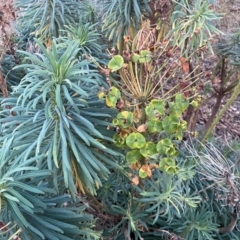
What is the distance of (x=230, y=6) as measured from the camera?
11.5ft

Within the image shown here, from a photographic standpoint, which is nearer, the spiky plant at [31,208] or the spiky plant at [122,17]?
the spiky plant at [31,208]

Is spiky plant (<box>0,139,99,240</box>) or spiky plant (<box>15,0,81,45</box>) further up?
spiky plant (<box>15,0,81,45</box>)

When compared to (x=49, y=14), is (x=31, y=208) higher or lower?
lower

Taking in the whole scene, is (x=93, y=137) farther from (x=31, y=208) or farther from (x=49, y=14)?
(x=49, y=14)

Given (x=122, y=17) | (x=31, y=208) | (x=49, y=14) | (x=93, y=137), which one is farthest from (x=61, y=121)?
(x=49, y=14)

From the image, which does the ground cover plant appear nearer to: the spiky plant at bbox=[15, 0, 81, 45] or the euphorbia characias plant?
the euphorbia characias plant

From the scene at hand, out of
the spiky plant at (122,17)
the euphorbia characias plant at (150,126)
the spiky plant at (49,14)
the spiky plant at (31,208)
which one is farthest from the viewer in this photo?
the spiky plant at (49,14)

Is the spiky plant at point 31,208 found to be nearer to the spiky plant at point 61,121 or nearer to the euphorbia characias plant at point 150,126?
the spiky plant at point 61,121

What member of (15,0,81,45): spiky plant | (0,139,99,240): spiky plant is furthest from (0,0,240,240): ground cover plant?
(15,0,81,45): spiky plant

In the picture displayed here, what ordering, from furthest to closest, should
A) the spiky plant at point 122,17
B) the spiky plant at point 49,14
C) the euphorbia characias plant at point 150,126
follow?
the spiky plant at point 49,14, the spiky plant at point 122,17, the euphorbia characias plant at point 150,126

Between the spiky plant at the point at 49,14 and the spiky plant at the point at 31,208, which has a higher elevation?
the spiky plant at the point at 49,14

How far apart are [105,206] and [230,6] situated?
9.11ft

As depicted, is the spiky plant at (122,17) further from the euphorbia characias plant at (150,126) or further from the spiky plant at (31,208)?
the spiky plant at (31,208)

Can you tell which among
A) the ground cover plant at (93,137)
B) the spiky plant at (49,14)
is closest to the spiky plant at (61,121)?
the ground cover plant at (93,137)
